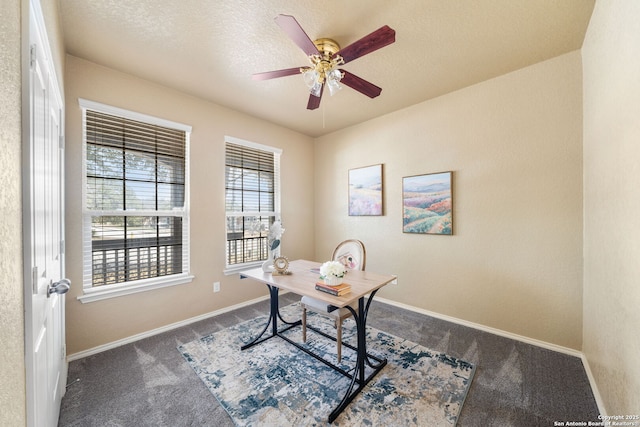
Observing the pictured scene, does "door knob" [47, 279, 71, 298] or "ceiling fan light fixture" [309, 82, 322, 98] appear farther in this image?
"ceiling fan light fixture" [309, 82, 322, 98]

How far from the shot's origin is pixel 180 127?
2.90 meters

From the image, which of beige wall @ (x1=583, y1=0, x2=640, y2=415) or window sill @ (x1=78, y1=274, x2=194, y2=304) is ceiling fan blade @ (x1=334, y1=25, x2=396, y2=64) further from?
window sill @ (x1=78, y1=274, x2=194, y2=304)

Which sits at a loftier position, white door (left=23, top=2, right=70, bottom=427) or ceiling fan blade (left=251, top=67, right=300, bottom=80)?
ceiling fan blade (left=251, top=67, right=300, bottom=80)

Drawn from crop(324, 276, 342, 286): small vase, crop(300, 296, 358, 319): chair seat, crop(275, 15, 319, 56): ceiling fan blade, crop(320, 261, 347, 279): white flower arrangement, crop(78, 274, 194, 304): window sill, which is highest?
crop(275, 15, 319, 56): ceiling fan blade

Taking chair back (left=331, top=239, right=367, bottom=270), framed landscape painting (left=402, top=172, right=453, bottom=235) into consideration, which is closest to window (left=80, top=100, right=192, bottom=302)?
chair back (left=331, top=239, right=367, bottom=270)

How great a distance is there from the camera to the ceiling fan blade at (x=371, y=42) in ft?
5.00

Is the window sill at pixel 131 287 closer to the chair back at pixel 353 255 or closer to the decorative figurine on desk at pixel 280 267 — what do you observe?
the decorative figurine on desk at pixel 280 267

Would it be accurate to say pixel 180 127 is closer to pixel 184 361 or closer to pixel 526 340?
pixel 184 361

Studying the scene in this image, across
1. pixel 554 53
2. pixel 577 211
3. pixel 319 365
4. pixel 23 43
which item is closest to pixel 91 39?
pixel 23 43

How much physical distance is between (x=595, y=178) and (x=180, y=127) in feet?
13.0

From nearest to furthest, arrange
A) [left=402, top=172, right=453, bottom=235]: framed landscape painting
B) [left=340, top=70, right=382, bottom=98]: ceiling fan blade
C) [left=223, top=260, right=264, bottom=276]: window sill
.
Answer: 1. [left=340, top=70, right=382, bottom=98]: ceiling fan blade
2. [left=402, top=172, right=453, bottom=235]: framed landscape painting
3. [left=223, top=260, right=264, bottom=276]: window sill

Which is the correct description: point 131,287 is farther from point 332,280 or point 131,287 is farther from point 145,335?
point 332,280

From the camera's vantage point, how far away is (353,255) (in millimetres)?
2676

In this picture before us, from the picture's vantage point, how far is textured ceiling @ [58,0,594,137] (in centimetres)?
175
